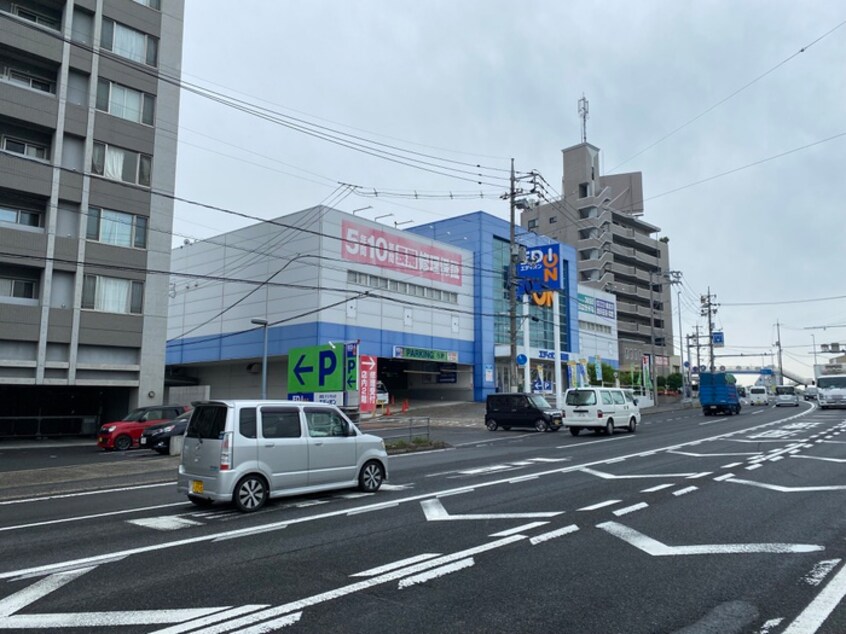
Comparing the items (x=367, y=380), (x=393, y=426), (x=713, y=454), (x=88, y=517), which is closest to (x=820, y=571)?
(x=88, y=517)

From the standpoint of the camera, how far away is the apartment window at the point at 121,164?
2856cm

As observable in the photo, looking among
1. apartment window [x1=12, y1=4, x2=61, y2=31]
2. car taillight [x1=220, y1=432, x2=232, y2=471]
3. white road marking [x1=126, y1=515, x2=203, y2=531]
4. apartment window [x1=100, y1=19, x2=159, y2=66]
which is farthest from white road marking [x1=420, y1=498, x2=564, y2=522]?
apartment window [x1=12, y1=4, x2=61, y2=31]

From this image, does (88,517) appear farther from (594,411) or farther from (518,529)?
(594,411)

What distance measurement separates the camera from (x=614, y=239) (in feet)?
289

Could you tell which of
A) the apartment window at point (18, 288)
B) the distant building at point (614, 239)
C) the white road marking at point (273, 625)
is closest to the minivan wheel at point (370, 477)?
the white road marking at point (273, 625)

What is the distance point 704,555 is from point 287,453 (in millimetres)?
6131

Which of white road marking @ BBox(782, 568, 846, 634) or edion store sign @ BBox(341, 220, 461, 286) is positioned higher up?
edion store sign @ BBox(341, 220, 461, 286)

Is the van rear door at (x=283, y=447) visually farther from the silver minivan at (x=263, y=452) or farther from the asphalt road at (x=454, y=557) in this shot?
the asphalt road at (x=454, y=557)

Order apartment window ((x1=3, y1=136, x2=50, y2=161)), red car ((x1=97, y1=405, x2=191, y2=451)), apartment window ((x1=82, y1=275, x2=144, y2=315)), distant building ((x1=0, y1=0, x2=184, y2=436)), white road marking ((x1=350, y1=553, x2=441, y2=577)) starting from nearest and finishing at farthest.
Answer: white road marking ((x1=350, y1=553, x2=441, y2=577)) < red car ((x1=97, y1=405, x2=191, y2=451)) < distant building ((x1=0, y1=0, x2=184, y2=436)) < apartment window ((x1=3, y1=136, x2=50, y2=161)) < apartment window ((x1=82, y1=275, x2=144, y2=315))

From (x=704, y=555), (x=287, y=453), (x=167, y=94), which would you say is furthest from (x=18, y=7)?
(x=704, y=555)

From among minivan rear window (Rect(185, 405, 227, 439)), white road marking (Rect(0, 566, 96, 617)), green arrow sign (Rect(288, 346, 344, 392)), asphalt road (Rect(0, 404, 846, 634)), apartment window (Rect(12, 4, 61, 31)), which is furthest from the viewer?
apartment window (Rect(12, 4, 61, 31))

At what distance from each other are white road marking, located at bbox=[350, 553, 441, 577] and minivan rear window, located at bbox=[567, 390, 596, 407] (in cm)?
1931

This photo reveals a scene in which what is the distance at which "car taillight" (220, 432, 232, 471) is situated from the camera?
29.0 ft

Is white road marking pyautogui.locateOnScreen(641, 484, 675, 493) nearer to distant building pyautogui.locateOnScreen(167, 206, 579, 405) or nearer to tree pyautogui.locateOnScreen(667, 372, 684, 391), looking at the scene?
distant building pyautogui.locateOnScreen(167, 206, 579, 405)
